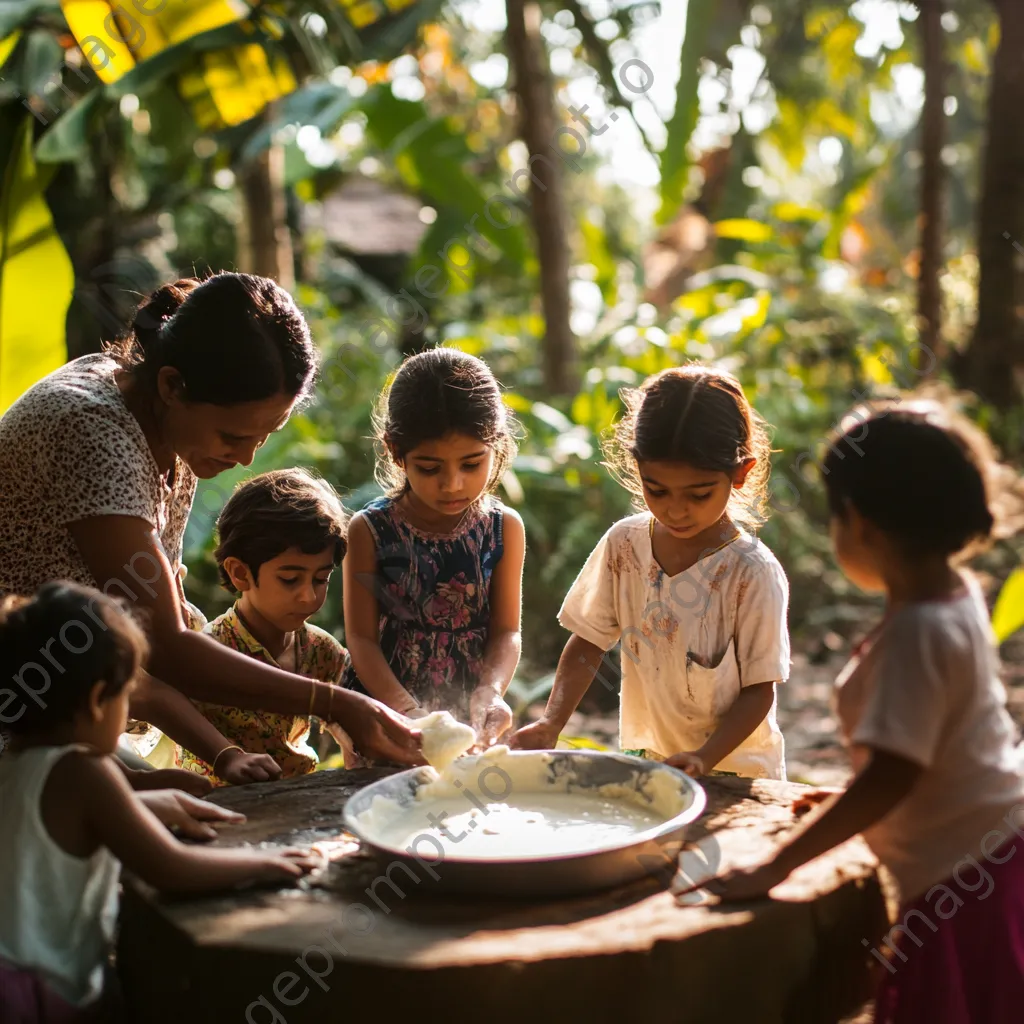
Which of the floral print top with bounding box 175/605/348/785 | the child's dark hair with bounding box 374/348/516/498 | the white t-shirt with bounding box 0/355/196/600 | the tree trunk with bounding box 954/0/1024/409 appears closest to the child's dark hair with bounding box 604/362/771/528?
the child's dark hair with bounding box 374/348/516/498

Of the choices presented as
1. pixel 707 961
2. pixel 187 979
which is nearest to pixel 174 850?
pixel 187 979

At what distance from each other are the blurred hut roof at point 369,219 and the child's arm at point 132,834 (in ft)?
35.3

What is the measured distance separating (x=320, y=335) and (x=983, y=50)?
→ 769 centimetres

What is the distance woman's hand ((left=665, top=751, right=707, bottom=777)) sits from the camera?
2.27 m

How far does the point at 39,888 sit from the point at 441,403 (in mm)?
1261

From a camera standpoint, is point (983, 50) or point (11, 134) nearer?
point (11, 134)

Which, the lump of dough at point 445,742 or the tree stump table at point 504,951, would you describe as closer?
the tree stump table at point 504,951

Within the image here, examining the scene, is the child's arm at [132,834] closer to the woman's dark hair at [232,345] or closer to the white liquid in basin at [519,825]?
the white liquid in basin at [519,825]

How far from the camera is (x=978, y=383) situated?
24.7 feet

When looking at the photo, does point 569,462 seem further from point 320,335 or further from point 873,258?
point 873,258

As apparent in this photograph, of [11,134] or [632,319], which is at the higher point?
[11,134]

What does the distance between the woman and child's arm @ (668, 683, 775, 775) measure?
0.60 m

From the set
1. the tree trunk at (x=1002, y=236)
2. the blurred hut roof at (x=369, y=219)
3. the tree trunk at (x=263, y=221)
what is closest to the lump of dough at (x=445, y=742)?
the tree trunk at (x=263, y=221)

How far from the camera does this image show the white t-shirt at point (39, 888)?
1786mm
